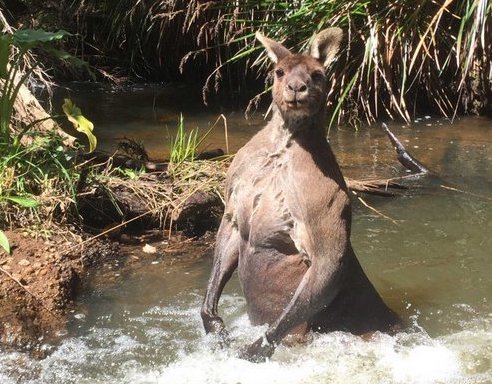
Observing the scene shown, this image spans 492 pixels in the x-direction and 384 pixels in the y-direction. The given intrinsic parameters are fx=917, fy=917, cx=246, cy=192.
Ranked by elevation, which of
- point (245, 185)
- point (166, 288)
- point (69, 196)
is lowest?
point (166, 288)

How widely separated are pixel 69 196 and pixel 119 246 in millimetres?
518

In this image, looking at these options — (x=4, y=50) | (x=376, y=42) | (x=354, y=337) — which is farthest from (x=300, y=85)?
(x=376, y=42)

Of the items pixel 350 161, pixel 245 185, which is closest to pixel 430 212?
pixel 350 161

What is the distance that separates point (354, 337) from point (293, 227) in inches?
27.6

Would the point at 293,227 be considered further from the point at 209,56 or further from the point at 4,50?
the point at 209,56

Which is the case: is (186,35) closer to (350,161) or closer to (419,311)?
(350,161)

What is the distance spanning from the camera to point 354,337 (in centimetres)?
475

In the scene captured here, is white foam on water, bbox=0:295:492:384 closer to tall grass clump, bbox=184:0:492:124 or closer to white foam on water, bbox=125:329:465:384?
white foam on water, bbox=125:329:465:384

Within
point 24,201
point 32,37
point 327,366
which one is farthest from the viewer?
point 32,37

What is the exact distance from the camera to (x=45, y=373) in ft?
15.2

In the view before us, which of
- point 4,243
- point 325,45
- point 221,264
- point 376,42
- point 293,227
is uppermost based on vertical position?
point 325,45

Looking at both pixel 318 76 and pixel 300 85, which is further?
pixel 318 76

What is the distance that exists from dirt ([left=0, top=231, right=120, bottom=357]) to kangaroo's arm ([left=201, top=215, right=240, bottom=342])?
0.89 metres

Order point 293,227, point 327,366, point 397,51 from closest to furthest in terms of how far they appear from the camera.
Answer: point 293,227
point 327,366
point 397,51
